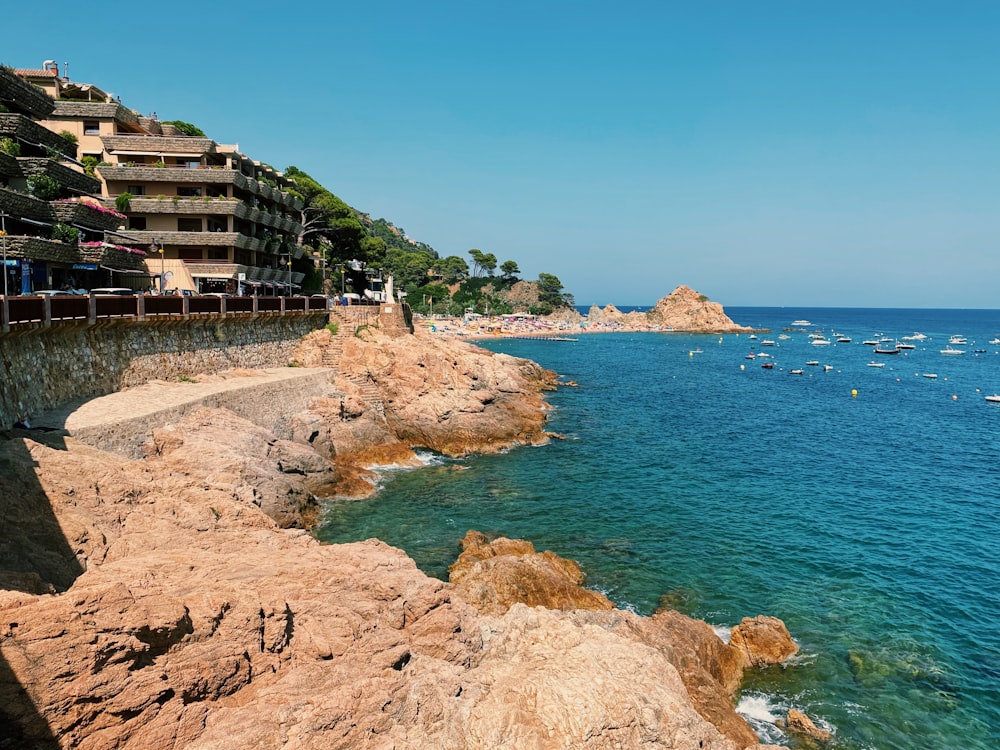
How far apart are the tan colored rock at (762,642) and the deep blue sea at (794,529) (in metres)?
→ 0.35

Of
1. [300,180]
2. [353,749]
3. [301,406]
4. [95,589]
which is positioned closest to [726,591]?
[353,749]

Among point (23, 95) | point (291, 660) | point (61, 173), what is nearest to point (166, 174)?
point (61, 173)

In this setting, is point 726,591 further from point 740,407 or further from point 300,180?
point 300,180

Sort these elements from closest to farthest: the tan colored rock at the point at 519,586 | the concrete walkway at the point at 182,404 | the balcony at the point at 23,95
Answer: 1. the tan colored rock at the point at 519,586
2. the concrete walkway at the point at 182,404
3. the balcony at the point at 23,95

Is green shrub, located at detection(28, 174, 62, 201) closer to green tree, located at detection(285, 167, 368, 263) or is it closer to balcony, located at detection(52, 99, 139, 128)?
balcony, located at detection(52, 99, 139, 128)

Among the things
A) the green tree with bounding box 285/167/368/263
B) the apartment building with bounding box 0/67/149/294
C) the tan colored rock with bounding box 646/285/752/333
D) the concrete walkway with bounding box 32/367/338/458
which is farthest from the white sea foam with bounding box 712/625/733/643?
the tan colored rock with bounding box 646/285/752/333

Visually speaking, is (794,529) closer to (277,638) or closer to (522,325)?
(277,638)

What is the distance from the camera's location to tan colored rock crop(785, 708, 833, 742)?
603 inches

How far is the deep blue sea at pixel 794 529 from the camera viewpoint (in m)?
17.4

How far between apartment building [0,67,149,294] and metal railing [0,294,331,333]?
384 cm

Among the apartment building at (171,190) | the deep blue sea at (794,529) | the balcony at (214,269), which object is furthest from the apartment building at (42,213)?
the deep blue sea at (794,529)

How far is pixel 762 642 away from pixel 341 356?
32581 mm

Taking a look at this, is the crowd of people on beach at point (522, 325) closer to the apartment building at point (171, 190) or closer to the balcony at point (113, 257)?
the apartment building at point (171, 190)

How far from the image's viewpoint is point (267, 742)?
862 cm
